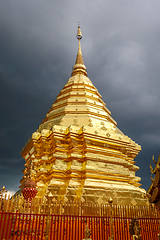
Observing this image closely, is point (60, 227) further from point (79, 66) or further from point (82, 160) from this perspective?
point (79, 66)

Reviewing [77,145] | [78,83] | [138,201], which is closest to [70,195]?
[77,145]

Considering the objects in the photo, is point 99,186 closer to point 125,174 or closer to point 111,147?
point 125,174

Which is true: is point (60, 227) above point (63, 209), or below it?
below

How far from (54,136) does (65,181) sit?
2.34 m

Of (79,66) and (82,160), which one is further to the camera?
(79,66)

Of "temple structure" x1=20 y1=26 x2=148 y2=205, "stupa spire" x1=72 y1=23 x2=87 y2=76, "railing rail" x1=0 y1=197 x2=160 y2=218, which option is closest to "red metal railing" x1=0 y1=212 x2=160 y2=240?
"railing rail" x1=0 y1=197 x2=160 y2=218

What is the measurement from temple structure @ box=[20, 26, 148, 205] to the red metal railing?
2260 mm

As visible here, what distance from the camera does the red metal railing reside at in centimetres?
541

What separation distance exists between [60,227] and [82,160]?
4.75m

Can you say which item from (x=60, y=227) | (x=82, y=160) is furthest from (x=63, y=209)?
(x=82, y=160)

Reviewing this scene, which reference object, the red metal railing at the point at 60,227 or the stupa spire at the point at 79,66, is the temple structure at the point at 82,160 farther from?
the stupa spire at the point at 79,66

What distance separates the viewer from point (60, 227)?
5.84m

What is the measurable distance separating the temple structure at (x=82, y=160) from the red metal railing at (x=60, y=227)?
2.26m

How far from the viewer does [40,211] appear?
5.93 metres
